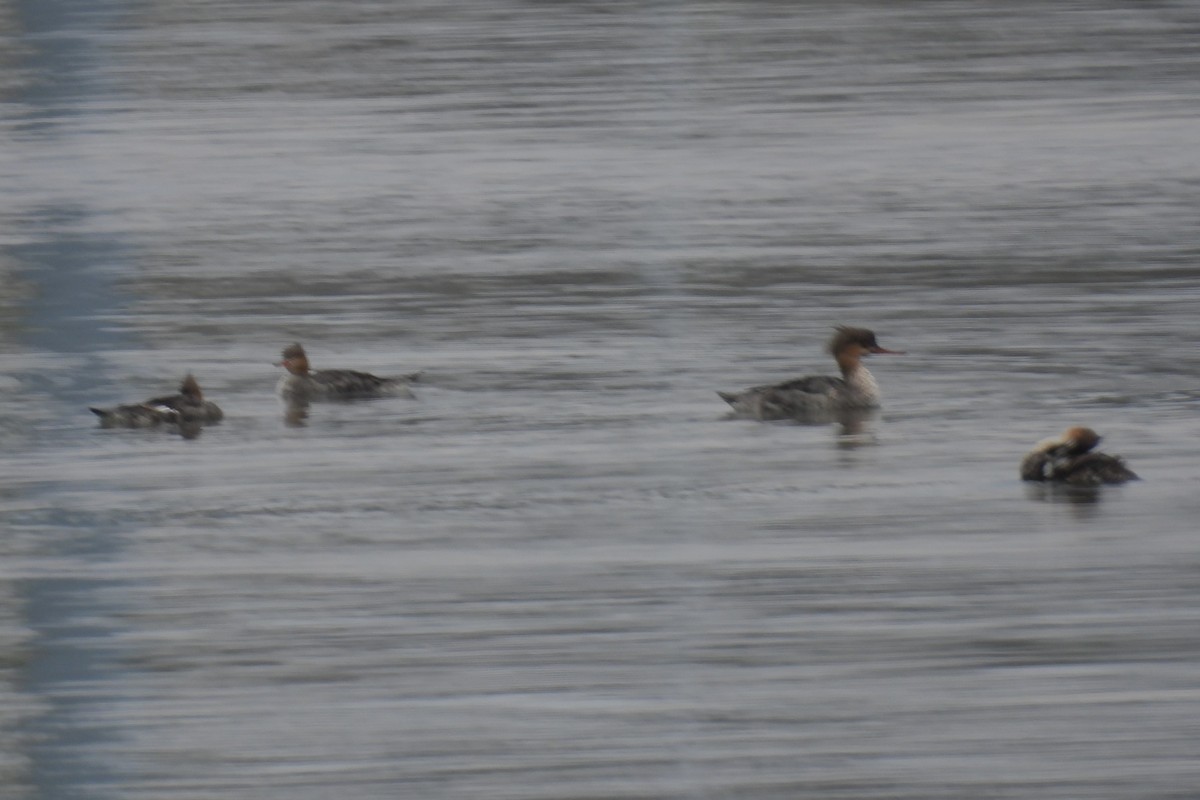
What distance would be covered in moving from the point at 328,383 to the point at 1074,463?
258cm

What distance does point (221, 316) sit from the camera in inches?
399

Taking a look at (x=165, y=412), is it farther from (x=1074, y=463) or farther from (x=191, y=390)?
(x=1074, y=463)

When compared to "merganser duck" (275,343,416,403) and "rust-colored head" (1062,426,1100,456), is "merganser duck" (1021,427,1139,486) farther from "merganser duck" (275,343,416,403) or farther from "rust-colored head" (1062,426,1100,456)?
"merganser duck" (275,343,416,403)

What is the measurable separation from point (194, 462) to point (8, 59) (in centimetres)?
606

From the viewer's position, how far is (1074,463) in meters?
7.16

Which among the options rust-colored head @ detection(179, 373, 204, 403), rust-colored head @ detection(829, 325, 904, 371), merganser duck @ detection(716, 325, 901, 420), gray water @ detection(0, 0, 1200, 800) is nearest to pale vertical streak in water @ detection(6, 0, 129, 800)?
gray water @ detection(0, 0, 1200, 800)

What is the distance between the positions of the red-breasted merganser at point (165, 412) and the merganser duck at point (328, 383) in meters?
0.35

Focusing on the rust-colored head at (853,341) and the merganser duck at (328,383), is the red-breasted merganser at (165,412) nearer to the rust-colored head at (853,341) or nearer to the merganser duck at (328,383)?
the merganser duck at (328,383)

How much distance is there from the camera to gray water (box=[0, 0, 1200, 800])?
506 centimetres

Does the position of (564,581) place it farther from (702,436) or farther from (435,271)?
(435,271)

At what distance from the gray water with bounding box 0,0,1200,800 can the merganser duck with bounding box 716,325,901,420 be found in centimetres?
13

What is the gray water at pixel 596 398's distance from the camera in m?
5.06

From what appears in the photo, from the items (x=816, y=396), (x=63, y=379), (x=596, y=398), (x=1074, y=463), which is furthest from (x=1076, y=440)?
(x=63, y=379)

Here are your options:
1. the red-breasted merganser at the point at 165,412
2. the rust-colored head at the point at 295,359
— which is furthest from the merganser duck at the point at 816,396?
the red-breasted merganser at the point at 165,412
